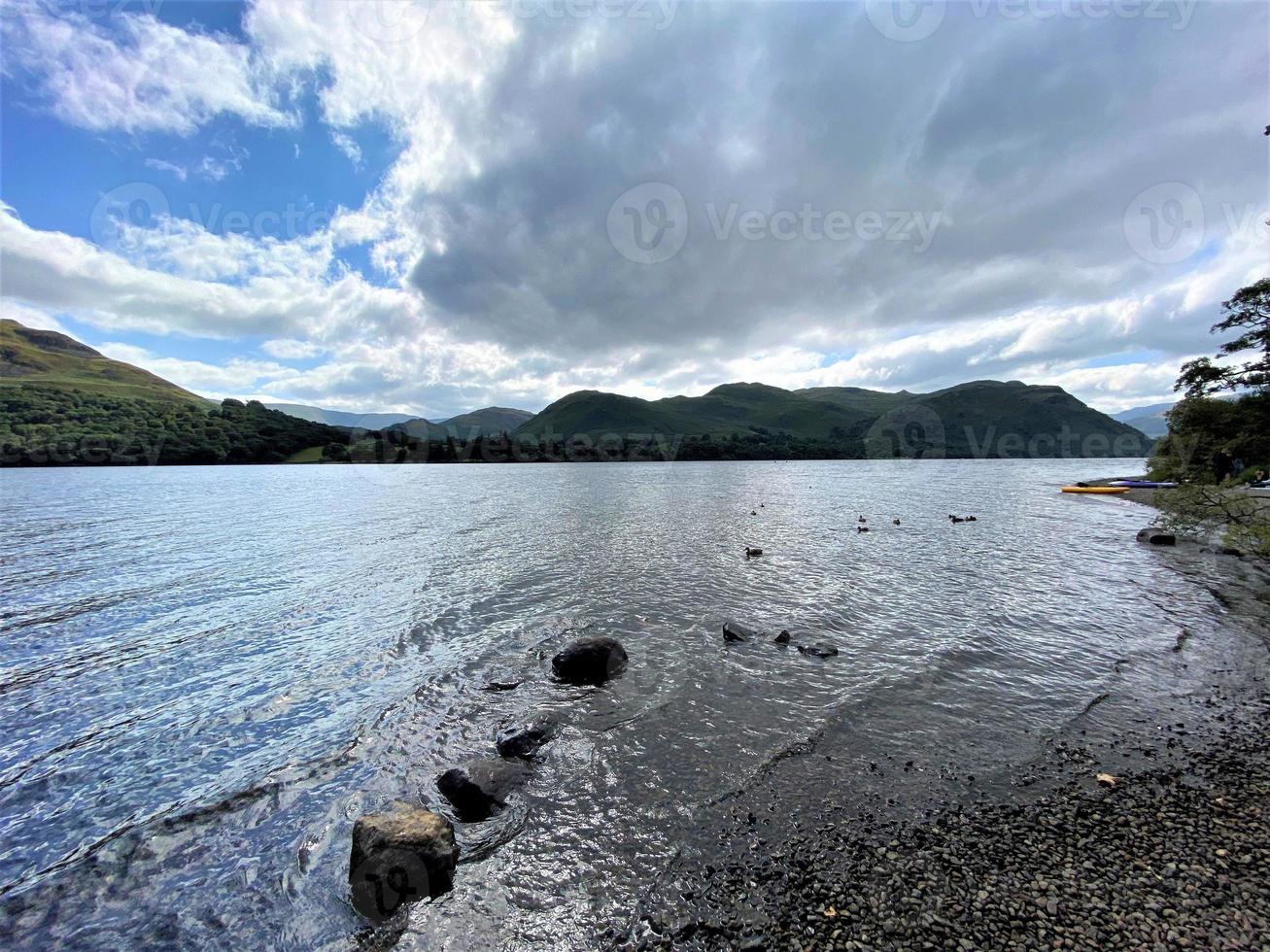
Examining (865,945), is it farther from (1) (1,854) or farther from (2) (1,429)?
(2) (1,429)

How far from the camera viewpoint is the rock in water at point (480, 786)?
9.98m

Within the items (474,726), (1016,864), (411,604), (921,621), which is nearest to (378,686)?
(474,726)

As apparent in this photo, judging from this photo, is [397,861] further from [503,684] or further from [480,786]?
[503,684]

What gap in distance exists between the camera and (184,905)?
8117mm

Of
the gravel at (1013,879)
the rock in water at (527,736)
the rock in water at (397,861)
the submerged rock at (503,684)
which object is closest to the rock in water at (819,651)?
the gravel at (1013,879)

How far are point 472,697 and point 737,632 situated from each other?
941 cm

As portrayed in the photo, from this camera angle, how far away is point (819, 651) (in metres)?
17.5

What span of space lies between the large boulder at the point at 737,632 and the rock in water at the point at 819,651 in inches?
Result: 78.0

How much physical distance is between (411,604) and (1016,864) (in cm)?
2289

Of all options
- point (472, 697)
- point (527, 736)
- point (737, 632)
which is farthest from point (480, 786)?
point (737, 632)

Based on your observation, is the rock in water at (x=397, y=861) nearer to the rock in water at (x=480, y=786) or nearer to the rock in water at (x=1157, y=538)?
the rock in water at (x=480, y=786)

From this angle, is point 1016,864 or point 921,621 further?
point 921,621

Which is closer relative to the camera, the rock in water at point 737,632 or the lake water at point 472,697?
the lake water at point 472,697

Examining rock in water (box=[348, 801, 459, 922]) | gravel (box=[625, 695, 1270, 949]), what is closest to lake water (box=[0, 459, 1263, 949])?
rock in water (box=[348, 801, 459, 922])
